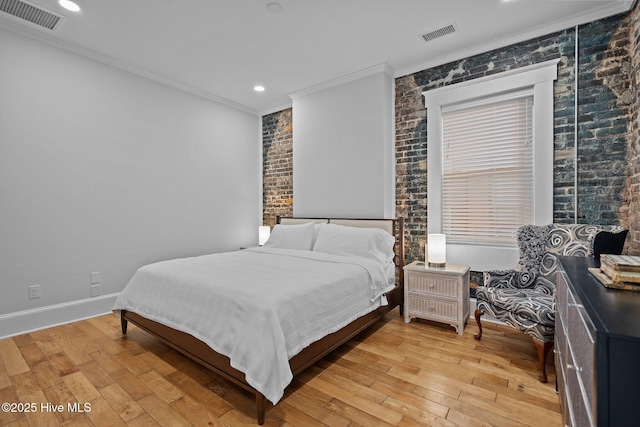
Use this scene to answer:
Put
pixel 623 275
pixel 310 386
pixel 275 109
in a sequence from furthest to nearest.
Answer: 1. pixel 275 109
2. pixel 310 386
3. pixel 623 275

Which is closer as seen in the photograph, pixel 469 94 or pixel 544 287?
pixel 544 287

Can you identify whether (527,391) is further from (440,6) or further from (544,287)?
(440,6)

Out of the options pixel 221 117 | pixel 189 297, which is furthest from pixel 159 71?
pixel 189 297

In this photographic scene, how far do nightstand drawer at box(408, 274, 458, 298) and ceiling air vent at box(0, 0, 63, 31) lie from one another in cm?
431

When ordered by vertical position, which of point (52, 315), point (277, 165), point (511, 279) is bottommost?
point (52, 315)

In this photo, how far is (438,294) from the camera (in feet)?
9.99

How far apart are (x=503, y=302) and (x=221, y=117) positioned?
4.57m

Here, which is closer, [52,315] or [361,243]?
[52,315]

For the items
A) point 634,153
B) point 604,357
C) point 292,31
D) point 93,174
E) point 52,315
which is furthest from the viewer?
point 93,174

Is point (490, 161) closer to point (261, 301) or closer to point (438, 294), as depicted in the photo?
point (438, 294)

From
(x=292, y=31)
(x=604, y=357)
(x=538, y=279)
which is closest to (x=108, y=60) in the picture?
(x=292, y=31)

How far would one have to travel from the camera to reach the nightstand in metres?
2.93

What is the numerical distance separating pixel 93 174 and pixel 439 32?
4.11 m

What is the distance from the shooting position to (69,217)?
3297 millimetres
